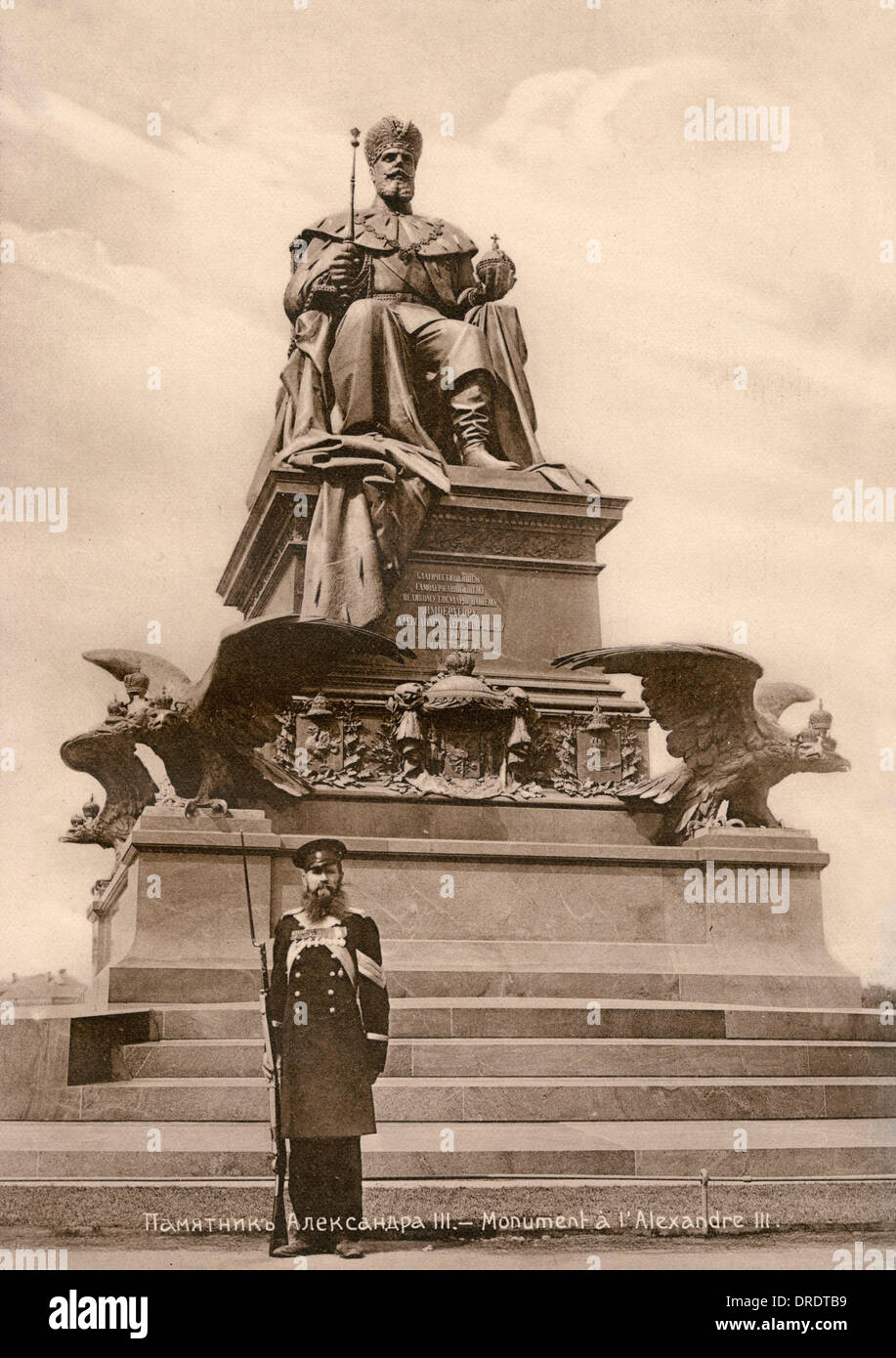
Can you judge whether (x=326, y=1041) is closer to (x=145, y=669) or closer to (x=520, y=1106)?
(x=520, y=1106)

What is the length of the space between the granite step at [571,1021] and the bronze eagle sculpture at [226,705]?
8.65 feet

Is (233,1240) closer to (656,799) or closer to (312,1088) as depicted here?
(312,1088)

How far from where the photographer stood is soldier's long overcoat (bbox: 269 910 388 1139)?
9.45 metres

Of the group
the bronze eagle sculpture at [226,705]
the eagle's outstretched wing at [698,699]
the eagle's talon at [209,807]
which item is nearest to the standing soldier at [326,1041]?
the eagle's talon at [209,807]

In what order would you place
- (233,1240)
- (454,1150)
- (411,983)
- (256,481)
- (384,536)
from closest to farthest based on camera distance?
(233,1240) < (454,1150) < (411,983) < (384,536) < (256,481)

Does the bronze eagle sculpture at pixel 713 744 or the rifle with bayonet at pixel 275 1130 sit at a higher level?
the bronze eagle sculpture at pixel 713 744

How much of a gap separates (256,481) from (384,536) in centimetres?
308

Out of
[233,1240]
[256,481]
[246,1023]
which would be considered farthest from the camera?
[256,481]

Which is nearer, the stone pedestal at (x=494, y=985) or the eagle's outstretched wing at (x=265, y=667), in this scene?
the stone pedestal at (x=494, y=985)

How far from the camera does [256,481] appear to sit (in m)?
18.9

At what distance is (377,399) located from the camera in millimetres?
17594

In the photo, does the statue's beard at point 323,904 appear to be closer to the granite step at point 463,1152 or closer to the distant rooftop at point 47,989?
the granite step at point 463,1152

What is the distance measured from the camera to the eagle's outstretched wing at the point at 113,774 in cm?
1512

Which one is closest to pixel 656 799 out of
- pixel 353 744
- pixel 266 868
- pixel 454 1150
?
pixel 353 744
